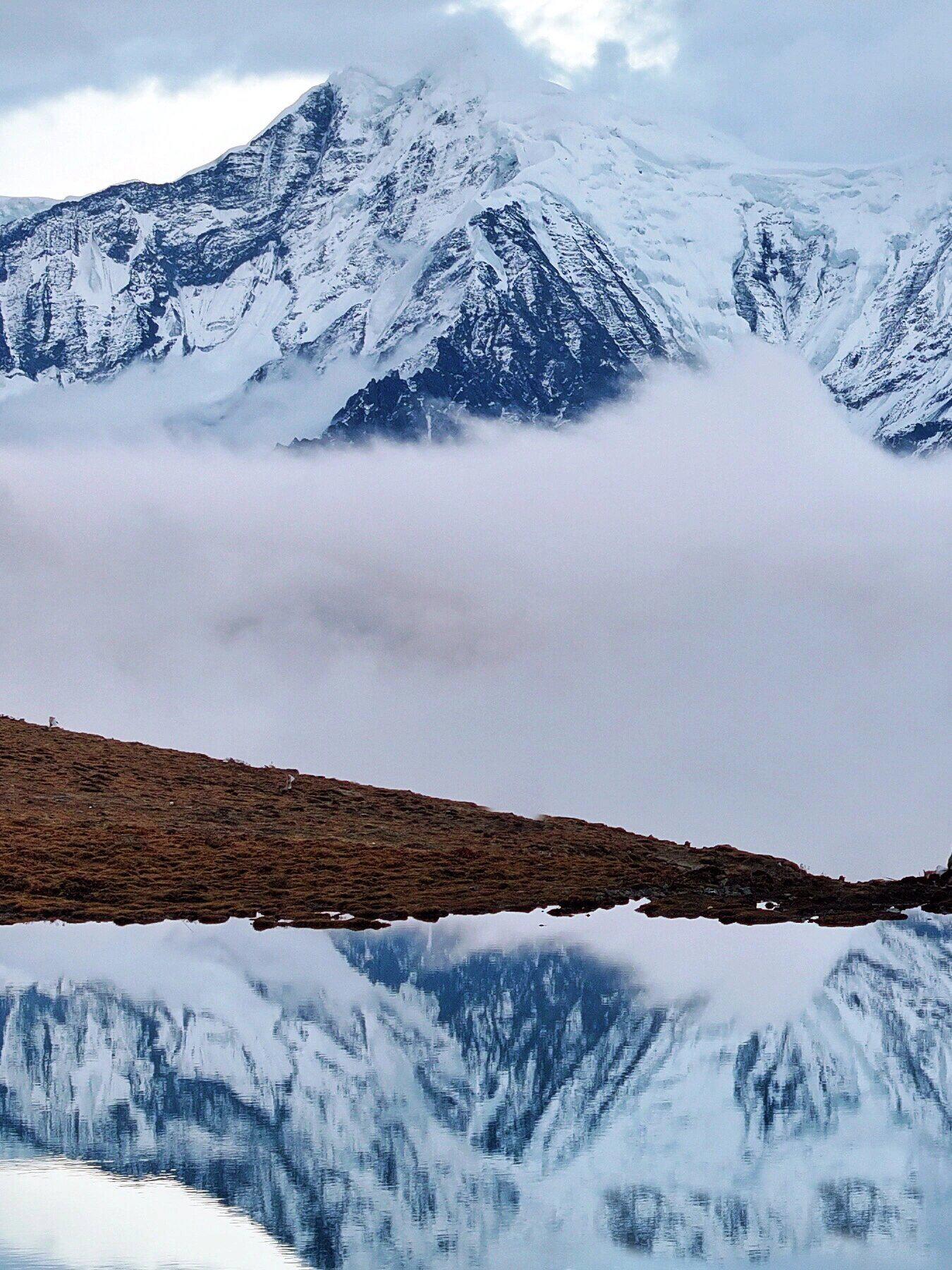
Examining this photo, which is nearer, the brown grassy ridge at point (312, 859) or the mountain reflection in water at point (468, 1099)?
the mountain reflection in water at point (468, 1099)

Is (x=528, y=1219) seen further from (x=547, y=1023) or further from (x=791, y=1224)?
(x=547, y=1023)

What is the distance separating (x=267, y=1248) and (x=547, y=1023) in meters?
11.9

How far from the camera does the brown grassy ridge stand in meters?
43.9

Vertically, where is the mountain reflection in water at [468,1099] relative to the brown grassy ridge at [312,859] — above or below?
below

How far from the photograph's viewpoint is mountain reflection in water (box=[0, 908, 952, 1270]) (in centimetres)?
Result: 2061

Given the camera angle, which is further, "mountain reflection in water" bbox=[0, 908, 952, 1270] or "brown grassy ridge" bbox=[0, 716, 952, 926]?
"brown grassy ridge" bbox=[0, 716, 952, 926]

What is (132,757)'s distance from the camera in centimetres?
6769

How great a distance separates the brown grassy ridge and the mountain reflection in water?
4.03m

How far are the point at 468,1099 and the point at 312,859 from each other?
24.9 meters

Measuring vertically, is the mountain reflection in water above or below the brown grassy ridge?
below

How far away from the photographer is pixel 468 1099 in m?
26.5

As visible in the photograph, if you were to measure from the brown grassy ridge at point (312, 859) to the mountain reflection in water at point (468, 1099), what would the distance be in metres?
4.03

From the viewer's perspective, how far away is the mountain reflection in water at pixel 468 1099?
20.6m

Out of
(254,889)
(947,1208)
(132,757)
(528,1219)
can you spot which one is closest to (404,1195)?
(528,1219)
